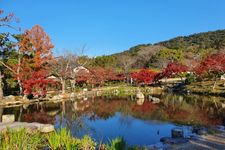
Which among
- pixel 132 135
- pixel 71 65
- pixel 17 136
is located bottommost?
pixel 132 135

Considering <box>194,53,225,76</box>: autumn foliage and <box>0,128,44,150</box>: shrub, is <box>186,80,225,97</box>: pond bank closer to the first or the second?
<box>194,53,225,76</box>: autumn foliage

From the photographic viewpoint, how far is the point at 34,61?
24688mm

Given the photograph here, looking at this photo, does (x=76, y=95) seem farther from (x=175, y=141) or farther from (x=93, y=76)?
(x=175, y=141)

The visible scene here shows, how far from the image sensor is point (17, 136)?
21.2 ft

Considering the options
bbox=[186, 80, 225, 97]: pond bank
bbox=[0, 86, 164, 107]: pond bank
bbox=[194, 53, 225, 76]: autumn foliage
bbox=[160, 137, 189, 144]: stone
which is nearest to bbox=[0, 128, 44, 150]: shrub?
bbox=[160, 137, 189, 144]: stone


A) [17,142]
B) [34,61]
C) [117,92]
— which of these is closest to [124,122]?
[17,142]

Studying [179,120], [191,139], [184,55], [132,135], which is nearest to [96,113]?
[179,120]

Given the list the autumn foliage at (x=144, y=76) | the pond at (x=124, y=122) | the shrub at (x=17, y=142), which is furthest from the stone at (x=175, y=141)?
the autumn foliage at (x=144, y=76)

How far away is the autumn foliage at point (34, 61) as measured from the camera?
76.8 feet

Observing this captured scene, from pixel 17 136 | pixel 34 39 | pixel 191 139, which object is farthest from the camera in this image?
pixel 34 39

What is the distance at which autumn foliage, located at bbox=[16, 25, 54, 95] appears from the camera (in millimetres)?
23422

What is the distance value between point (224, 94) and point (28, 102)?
17.1 metres

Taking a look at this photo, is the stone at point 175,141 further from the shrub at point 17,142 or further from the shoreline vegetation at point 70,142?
the shrub at point 17,142

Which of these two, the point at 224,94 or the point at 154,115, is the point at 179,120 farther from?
the point at 224,94
